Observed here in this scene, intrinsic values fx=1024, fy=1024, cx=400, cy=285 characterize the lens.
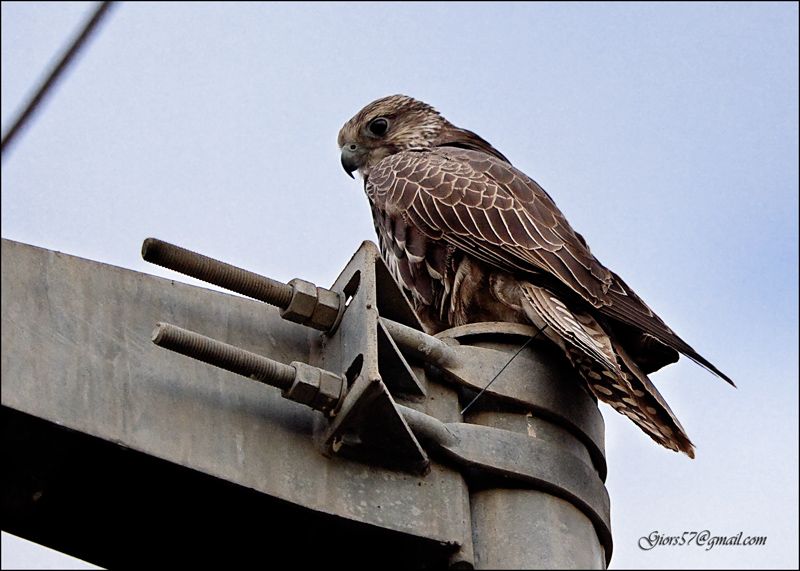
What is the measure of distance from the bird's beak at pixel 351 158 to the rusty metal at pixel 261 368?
4365 mm

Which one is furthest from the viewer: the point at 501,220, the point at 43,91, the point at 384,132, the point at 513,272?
the point at 384,132

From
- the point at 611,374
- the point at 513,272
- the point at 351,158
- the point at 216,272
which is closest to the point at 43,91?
the point at 216,272

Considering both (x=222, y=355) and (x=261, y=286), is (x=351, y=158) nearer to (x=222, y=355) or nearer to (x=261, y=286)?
(x=261, y=286)

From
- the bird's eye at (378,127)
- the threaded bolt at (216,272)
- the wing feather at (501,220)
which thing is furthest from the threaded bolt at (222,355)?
the bird's eye at (378,127)

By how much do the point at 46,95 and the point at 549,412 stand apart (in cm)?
206

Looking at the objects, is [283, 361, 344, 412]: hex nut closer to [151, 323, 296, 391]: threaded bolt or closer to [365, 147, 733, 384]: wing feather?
[151, 323, 296, 391]: threaded bolt

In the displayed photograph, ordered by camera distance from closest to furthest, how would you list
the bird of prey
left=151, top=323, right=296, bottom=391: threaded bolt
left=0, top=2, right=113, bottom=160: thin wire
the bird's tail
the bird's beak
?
left=0, top=2, right=113, bottom=160: thin wire < left=151, top=323, right=296, bottom=391: threaded bolt < the bird's tail < the bird of prey < the bird's beak

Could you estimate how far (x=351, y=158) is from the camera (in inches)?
269

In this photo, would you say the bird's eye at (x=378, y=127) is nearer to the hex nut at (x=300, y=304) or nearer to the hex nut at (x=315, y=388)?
the hex nut at (x=300, y=304)

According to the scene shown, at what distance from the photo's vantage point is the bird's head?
680 cm

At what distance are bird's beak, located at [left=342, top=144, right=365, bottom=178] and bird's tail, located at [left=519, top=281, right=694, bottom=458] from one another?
2.80m

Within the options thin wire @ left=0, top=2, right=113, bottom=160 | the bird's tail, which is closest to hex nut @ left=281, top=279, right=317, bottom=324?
the bird's tail

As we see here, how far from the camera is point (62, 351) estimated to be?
2264mm

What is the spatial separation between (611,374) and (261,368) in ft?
5.65
